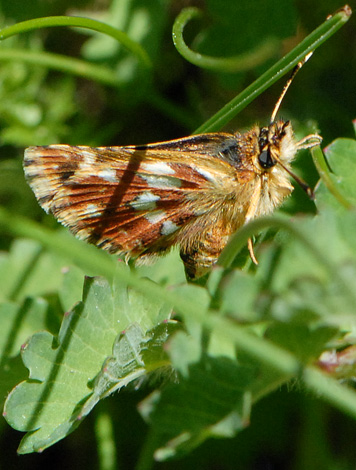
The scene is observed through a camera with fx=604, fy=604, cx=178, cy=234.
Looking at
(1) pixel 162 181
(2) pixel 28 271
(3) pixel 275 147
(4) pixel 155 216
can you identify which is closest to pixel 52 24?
(1) pixel 162 181

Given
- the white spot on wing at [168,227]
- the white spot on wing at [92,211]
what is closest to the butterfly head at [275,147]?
the white spot on wing at [168,227]

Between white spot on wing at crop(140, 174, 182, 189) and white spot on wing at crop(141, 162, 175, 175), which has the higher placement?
white spot on wing at crop(141, 162, 175, 175)

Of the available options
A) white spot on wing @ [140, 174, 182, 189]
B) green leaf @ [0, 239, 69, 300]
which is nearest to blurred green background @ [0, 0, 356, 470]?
green leaf @ [0, 239, 69, 300]

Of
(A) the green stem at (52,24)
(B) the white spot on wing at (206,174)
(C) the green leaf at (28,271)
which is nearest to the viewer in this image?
(A) the green stem at (52,24)

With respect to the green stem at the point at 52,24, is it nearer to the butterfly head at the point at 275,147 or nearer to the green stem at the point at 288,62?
the green stem at the point at 288,62

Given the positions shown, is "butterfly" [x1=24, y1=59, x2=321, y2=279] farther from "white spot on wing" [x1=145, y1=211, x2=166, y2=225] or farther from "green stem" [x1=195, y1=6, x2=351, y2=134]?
"green stem" [x1=195, y1=6, x2=351, y2=134]

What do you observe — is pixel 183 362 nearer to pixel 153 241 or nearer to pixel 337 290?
pixel 337 290

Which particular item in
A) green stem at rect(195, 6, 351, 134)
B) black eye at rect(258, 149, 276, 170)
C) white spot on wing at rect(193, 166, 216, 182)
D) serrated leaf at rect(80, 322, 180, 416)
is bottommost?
serrated leaf at rect(80, 322, 180, 416)

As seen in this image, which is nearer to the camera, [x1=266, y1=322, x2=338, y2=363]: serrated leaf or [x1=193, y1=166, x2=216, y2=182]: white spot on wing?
[x1=266, y1=322, x2=338, y2=363]: serrated leaf
